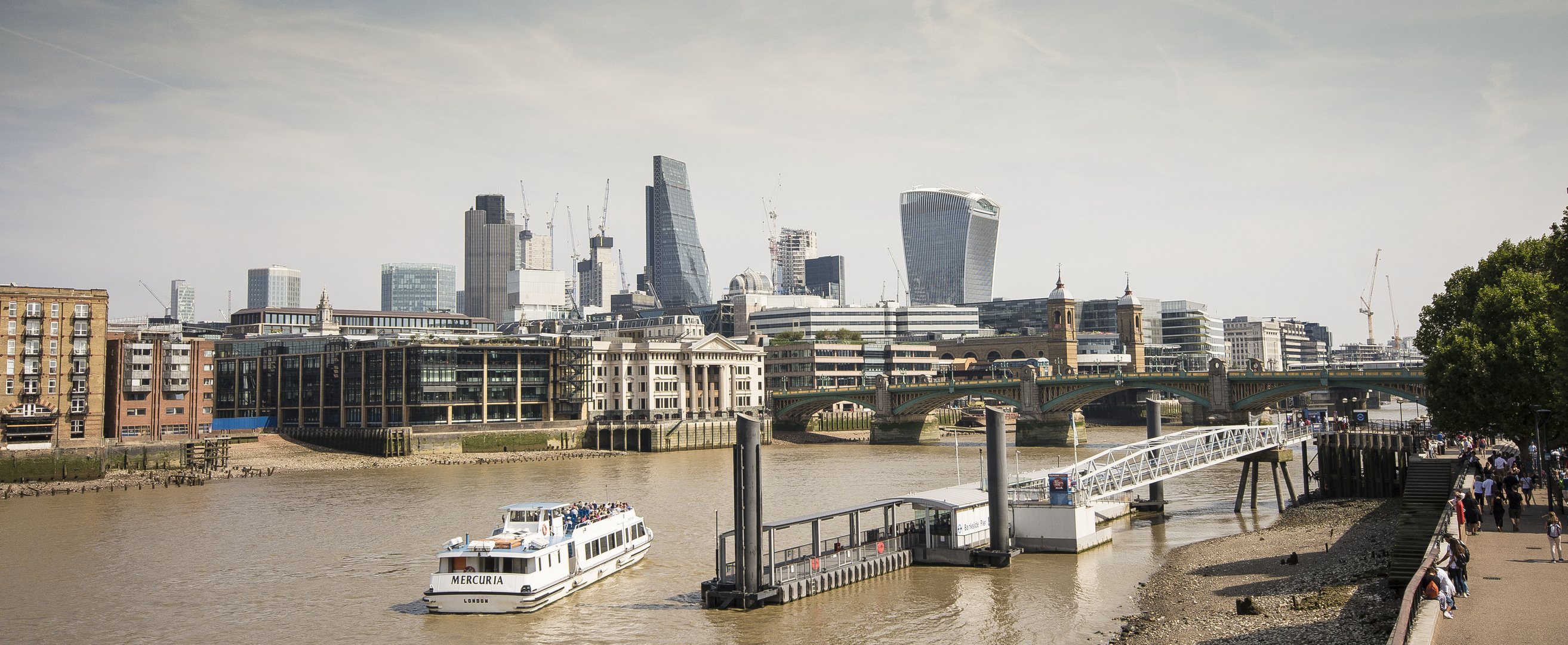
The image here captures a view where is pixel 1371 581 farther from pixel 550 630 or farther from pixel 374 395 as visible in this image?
pixel 374 395

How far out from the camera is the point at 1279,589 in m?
37.6

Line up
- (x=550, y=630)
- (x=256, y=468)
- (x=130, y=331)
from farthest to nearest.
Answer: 1. (x=130, y=331)
2. (x=256, y=468)
3. (x=550, y=630)

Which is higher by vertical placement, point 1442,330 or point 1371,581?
point 1442,330

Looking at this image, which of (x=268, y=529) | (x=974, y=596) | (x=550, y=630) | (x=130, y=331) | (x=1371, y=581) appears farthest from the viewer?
(x=130, y=331)

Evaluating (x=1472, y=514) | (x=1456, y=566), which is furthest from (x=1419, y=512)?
(x=1456, y=566)

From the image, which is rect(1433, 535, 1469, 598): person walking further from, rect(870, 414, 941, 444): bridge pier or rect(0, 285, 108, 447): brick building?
rect(870, 414, 941, 444): bridge pier

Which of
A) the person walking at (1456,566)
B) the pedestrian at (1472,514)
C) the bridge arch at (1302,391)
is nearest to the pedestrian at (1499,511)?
the pedestrian at (1472,514)

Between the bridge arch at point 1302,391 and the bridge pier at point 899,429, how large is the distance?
38.8 meters

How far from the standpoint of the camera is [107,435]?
4257 inches

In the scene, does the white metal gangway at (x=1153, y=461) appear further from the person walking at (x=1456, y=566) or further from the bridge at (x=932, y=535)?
the person walking at (x=1456, y=566)

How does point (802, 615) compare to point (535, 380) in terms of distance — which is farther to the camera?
point (535, 380)

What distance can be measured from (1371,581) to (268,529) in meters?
52.6

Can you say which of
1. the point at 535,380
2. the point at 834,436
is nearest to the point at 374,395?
the point at 535,380

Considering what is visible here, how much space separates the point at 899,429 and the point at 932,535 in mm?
98495
